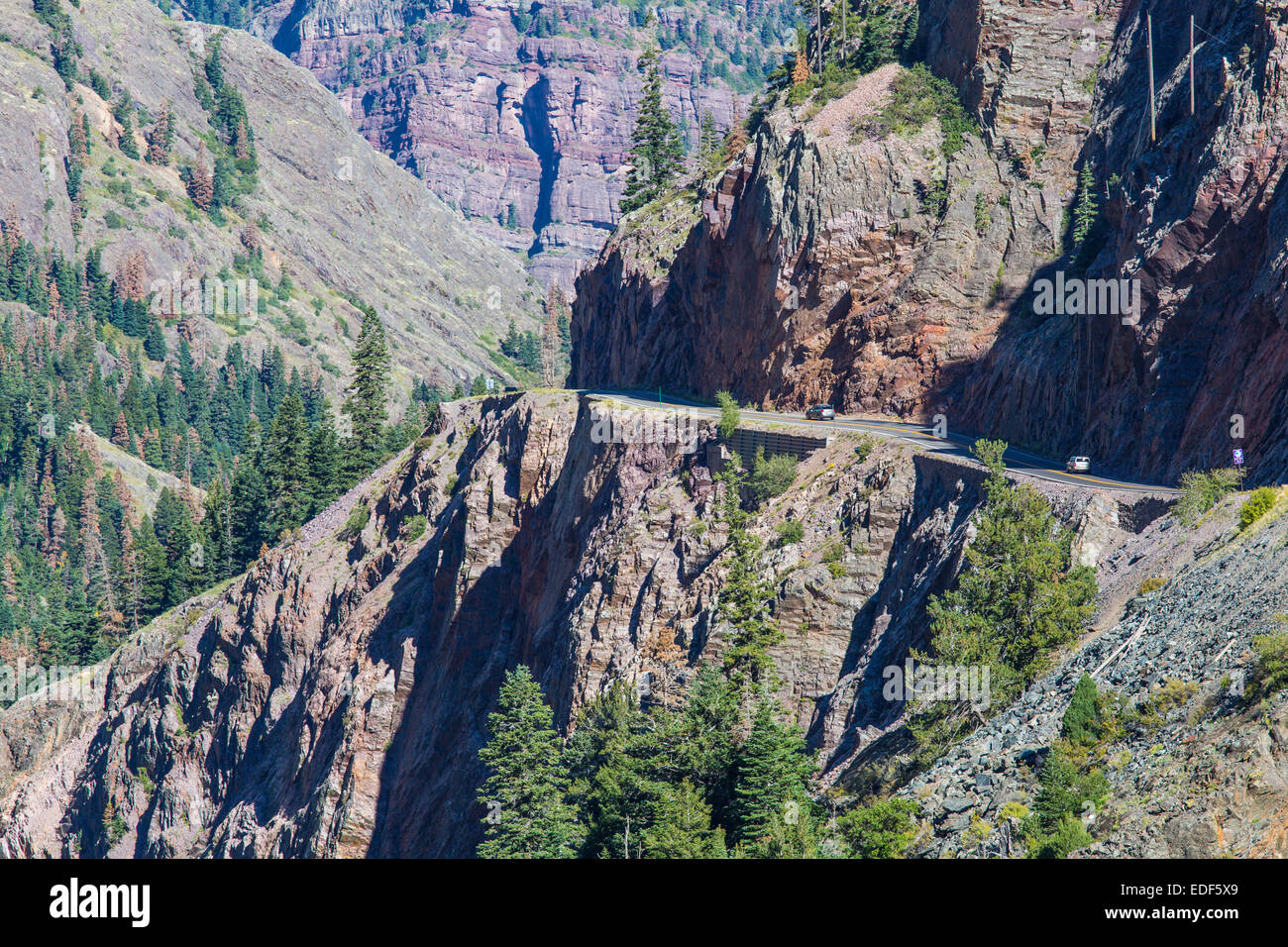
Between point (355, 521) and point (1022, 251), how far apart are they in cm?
4734

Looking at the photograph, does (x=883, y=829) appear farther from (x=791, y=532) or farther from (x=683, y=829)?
(x=791, y=532)

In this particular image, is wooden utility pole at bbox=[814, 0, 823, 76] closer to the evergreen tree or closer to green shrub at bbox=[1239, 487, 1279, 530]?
the evergreen tree

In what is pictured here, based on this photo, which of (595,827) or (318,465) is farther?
(318,465)

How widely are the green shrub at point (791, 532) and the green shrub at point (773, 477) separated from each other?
252 centimetres

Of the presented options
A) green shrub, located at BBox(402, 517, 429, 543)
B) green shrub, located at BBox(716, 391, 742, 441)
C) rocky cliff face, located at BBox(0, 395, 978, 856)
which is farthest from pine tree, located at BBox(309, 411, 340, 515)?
green shrub, located at BBox(716, 391, 742, 441)

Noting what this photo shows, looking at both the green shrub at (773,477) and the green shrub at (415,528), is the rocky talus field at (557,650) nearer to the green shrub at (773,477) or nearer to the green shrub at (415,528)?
the green shrub at (415,528)

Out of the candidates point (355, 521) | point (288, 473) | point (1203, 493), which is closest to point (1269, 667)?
point (1203, 493)

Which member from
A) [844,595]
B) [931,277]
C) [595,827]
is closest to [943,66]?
[931,277]

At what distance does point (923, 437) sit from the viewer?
56812 millimetres

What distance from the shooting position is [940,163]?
66938mm

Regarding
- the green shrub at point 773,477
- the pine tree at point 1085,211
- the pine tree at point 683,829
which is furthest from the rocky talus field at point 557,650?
the pine tree at point 1085,211

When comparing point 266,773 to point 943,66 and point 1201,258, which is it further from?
point 1201,258

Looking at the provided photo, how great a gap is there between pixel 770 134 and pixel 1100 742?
48.5 m

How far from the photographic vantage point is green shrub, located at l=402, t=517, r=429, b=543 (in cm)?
8256
